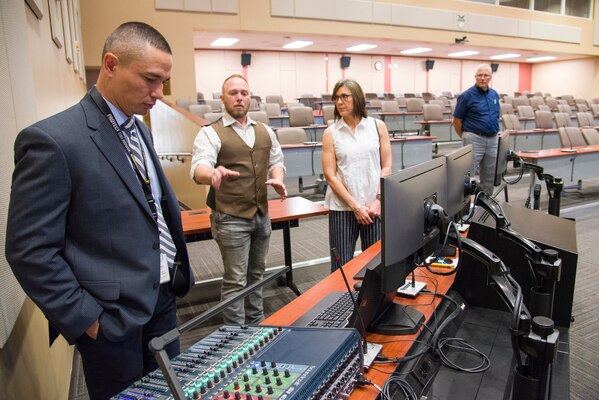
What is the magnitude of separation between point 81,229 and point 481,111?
4.22 meters

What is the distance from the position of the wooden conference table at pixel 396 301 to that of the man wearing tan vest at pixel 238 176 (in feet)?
1.93

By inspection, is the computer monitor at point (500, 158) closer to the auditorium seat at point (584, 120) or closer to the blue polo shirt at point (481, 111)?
the blue polo shirt at point (481, 111)

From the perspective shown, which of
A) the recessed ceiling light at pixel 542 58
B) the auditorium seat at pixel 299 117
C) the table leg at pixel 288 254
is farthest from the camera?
the recessed ceiling light at pixel 542 58

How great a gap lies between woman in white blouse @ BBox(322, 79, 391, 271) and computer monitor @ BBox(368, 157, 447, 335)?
850 mm

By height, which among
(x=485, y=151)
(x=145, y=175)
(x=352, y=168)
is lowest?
(x=485, y=151)

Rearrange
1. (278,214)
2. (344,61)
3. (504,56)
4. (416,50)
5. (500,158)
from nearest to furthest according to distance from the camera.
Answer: (500,158) → (278,214) → (416,50) → (344,61) → (504,56)

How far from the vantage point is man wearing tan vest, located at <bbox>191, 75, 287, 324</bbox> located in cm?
209

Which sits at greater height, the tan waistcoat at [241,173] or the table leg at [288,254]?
the tan waistcoat at [241,173]

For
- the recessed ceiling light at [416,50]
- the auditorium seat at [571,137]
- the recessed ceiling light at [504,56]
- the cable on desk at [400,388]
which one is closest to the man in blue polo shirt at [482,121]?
the auditorium seat at [571,137]

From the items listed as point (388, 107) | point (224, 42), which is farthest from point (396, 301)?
point (224, 42)

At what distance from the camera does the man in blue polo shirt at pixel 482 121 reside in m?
4.43

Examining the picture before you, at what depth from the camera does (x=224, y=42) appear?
12438mm

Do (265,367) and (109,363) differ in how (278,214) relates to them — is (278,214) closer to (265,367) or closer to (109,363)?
(109,363)

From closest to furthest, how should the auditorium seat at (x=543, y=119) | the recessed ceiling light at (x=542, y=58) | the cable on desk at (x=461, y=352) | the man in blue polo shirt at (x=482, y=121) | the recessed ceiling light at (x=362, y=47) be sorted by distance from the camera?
1. the cable on desk at (x=461, y=352)
2. the man in blue polo shirt at (x=482, y=121)
3. the auditorium seat at (x=543, y=119)
4. the recessed ceiling light at (x=362, y=47)
5. the recessed ceiling light at (x=542, y=58)
